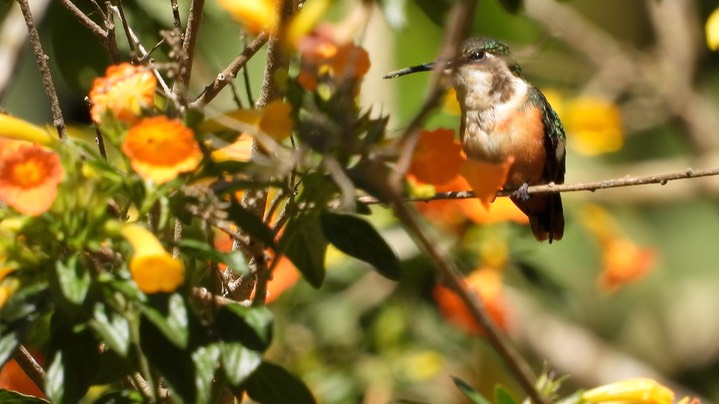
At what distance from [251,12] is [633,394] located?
2.63 feet

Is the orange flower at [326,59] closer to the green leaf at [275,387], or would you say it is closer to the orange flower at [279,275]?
the green leaf at [275,387]

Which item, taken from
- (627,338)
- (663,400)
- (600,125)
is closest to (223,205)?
(663,400)

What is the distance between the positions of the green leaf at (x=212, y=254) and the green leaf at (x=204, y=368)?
0.11m

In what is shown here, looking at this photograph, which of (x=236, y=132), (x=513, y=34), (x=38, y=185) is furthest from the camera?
(x=513, y=34)

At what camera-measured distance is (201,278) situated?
1.61m

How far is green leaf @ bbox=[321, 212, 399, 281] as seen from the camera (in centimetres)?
152

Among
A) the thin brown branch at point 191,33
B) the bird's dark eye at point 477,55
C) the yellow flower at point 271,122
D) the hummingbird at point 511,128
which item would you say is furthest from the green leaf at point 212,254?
the bird's dark eye at point 477,55

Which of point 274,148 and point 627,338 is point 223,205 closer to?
point 274,148

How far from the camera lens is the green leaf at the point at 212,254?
4.48 feet

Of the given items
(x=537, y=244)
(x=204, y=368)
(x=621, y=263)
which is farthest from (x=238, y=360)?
(x=537, y=244)

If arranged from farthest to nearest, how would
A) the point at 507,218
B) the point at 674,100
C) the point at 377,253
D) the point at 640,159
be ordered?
the point at 640,159 < the point at 674,100 < the point at 507,218 < the point at 377,253

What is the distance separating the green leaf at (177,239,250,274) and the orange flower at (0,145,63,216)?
17 centimetres

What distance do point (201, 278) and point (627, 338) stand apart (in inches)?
186

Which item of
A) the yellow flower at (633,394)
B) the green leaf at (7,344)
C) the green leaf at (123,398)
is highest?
the yellow flower at (633,394)
